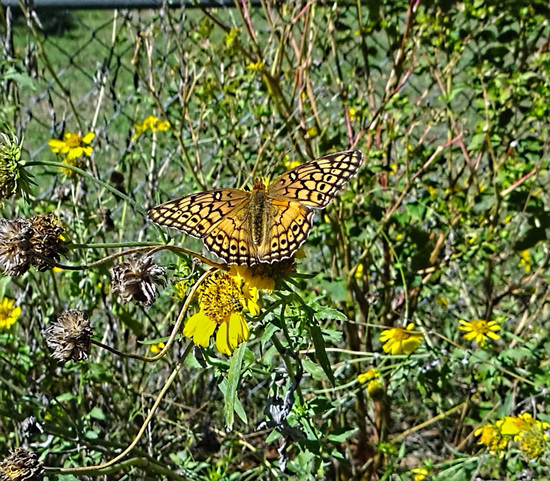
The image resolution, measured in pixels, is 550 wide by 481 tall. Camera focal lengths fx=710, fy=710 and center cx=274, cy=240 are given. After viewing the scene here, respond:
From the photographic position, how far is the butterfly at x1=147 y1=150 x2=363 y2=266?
1.21 metres

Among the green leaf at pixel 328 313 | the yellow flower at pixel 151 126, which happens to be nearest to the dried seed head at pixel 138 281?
the green leaf at pixel 328 313

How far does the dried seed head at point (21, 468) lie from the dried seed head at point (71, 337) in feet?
0.68

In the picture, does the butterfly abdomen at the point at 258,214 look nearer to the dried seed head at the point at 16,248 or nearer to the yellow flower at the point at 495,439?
the dried seed head at the point at 16,248

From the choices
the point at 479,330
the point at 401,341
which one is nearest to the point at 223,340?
the point at 401,341

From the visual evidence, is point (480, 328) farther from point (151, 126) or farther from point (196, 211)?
point (151, 126)

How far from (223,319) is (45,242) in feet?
0.97

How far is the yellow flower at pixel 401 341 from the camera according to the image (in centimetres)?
162

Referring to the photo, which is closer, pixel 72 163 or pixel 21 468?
pixel 21 468

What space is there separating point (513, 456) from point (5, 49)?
5.66ft

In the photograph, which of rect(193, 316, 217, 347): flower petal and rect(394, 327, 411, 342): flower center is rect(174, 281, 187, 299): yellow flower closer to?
rect(193, 316, 217, 347): flower petal

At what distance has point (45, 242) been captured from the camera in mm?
1066

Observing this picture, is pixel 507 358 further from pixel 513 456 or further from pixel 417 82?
pixel 417 82

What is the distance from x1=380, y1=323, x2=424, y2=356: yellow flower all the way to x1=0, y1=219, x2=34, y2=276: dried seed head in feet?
2.84

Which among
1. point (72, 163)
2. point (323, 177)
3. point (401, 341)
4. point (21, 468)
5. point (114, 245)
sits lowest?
point (21, 468)
